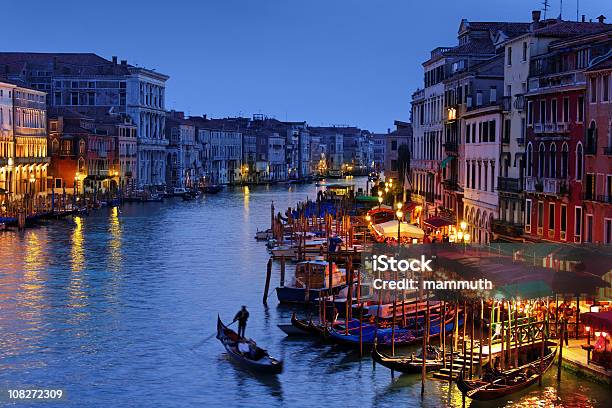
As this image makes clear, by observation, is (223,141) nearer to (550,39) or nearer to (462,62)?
(462,62)

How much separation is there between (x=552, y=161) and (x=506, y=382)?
9084mm

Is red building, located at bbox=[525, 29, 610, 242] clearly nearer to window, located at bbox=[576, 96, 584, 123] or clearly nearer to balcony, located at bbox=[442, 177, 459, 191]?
window, located at bbox=[576, 96, 584, 123]

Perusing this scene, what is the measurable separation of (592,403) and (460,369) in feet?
6.19

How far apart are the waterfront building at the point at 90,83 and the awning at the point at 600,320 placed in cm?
6105

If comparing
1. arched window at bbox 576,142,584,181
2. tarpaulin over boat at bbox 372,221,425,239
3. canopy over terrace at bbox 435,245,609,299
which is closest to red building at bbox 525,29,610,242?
arched window at bbox 576,142,584,181

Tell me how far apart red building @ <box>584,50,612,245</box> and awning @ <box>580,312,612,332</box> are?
4623 millimetres

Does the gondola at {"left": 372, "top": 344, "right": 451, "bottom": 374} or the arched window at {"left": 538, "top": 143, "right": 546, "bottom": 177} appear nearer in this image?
the gondola at {"left": 372, "top": 344, "right": 451, "bottom": 374}

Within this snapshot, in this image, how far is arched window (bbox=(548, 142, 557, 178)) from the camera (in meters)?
24.5

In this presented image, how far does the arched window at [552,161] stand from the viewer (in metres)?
24.5

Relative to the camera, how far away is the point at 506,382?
647 inches

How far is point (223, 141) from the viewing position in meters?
102

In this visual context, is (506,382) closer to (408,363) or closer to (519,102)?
(408,363)

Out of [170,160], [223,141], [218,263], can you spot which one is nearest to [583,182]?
[218,263]

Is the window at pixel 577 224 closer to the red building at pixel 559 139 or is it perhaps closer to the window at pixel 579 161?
the red building at pixel 559 139
